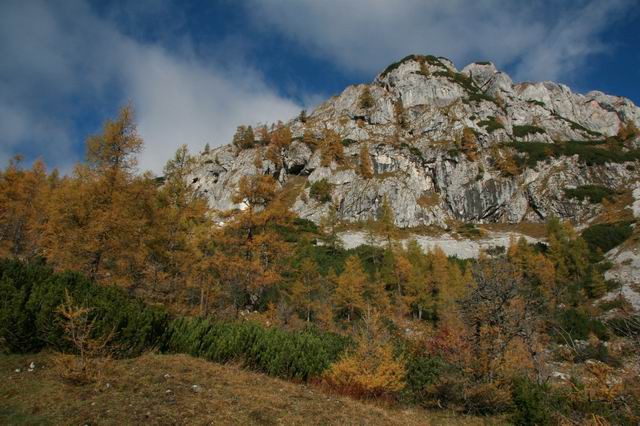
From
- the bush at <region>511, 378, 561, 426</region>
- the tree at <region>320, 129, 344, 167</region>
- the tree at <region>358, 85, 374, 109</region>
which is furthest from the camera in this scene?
the tree at <region>358, 85, 374, 109</region>

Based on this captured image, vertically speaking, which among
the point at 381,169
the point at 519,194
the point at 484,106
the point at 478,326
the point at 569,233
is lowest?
the point at 478,326

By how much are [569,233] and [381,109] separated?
67.5m

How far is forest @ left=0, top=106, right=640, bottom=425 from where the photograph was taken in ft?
23.7

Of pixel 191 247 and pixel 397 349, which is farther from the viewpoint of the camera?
pixel 191 247

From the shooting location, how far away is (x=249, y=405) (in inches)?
249

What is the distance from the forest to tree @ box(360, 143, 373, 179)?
47850 millimetres

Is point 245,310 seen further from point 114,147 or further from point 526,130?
point 526,130

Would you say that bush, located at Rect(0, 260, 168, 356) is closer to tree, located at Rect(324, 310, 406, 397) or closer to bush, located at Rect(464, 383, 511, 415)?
tree, located at Rect(324, 310, 406, 397)

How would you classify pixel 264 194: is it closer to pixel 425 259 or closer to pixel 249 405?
pixel 249 405

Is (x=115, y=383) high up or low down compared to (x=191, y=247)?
down

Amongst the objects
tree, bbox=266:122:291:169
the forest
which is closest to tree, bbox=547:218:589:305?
the forest

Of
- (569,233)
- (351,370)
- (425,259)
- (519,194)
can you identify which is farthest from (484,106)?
(351,370)

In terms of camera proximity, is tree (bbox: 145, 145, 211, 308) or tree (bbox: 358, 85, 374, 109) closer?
tree (bbox: 145, 145, 211, 308)

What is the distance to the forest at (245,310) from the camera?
7234 mm
